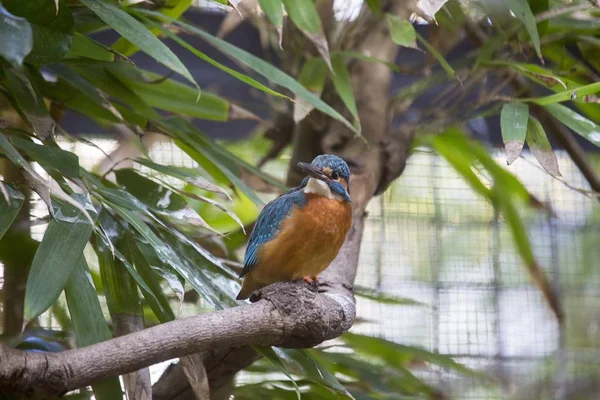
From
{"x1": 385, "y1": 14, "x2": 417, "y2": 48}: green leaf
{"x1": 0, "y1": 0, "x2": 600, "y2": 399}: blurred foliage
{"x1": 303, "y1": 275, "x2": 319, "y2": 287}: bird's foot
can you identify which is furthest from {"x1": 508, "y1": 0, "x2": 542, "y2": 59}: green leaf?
{"x1": 303, "y1": 275, "x2": 319, "y2": 287}: bird's foot

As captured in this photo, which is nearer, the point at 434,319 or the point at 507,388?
the point at 507,388

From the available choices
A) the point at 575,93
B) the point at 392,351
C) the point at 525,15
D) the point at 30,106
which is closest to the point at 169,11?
the point at 30,106

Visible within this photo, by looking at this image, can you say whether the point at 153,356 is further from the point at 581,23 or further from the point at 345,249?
the point at 581,23

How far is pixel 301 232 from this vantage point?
4.56 feet

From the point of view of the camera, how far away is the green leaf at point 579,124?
1375mm

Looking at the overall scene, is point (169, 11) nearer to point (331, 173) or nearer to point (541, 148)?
point (331, 173)

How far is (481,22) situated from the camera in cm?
212

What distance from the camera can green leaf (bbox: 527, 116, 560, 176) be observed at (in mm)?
1371

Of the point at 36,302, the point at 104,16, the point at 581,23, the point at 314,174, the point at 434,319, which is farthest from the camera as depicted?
the point at 434,319

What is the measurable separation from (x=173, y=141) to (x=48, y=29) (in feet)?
1.94

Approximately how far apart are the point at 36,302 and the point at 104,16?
1.52ft

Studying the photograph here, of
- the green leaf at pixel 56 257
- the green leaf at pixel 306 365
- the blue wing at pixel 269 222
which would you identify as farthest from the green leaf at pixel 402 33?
the green leaf at pixel 56 257

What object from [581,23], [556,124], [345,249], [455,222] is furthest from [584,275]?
[345,249]

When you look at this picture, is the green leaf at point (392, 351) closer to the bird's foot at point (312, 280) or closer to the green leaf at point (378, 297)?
the green leaf at point (378, 297)
